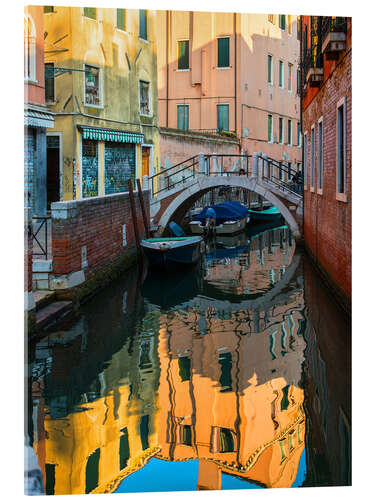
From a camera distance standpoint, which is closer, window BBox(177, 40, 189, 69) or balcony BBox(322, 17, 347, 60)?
balcony BBox(322, 17, 347, 60)

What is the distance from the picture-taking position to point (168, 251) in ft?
33.3

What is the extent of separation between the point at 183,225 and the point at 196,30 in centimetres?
532

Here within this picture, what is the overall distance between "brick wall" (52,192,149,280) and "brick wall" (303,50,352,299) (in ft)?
8.43

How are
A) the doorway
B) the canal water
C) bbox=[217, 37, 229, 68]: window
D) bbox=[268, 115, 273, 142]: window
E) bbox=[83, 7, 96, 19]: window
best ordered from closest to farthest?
the canal water, the doorway, bbox=[83, 7, 96, 19]: window, bbox=[217, 37, 229, 68]: window, bbox=[268, 115, 273, 142]: window

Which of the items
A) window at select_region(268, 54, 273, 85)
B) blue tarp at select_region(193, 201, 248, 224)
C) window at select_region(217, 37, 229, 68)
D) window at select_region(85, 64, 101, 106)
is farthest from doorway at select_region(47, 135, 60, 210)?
window at select_region(268, 54, 273, 85)

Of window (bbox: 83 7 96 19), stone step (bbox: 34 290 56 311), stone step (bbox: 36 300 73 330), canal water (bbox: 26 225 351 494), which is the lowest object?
canal water (bbox: 26 225 351 494)

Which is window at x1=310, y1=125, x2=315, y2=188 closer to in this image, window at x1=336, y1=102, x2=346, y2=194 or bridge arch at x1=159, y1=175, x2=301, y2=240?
window at x1=336, y1=102, x2=346, y2=194

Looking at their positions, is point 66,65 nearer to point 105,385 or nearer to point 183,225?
point 183,225

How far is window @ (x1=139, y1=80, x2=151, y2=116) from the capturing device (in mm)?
14820

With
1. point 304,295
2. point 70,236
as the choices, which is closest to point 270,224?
point 304,295

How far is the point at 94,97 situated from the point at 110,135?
750 mm

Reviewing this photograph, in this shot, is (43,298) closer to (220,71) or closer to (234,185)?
(234,185)

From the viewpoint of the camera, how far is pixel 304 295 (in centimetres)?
815

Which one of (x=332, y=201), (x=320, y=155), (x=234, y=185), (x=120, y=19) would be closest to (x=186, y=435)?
(x=332, y=201)
